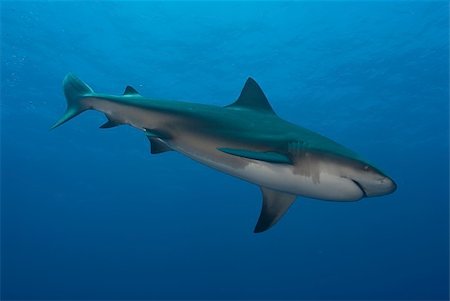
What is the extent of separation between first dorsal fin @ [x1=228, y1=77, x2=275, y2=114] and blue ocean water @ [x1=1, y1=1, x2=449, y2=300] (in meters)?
11.0

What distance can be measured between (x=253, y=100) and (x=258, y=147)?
1.01 metres

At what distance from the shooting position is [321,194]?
13.9ft

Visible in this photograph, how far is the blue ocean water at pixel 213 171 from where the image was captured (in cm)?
1658

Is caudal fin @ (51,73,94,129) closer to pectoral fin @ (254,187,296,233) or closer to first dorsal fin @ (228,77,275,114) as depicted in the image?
first dorsal fin @ (228,77,275,114)

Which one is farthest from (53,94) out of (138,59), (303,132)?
(303,132)

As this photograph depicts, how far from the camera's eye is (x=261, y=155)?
4.09 m

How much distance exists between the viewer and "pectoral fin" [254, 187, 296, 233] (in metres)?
4.93

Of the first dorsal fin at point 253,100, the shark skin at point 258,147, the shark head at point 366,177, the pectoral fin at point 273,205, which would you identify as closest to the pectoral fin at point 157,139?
the shark skin at point 258,147

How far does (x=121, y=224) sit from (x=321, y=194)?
173ft

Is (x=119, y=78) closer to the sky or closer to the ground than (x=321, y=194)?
closer to the sky

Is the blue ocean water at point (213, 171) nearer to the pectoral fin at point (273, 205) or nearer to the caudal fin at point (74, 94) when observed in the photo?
the caudal fin at point (74, 94)

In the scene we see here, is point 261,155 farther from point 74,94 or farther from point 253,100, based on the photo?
point 74,94

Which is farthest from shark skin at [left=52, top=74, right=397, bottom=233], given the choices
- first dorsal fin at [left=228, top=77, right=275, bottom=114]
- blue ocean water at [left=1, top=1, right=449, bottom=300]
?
blue ocean water at [left=1, top=1, right=449, bottom=300]

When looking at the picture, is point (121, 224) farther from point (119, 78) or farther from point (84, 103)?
point (84, 103)
